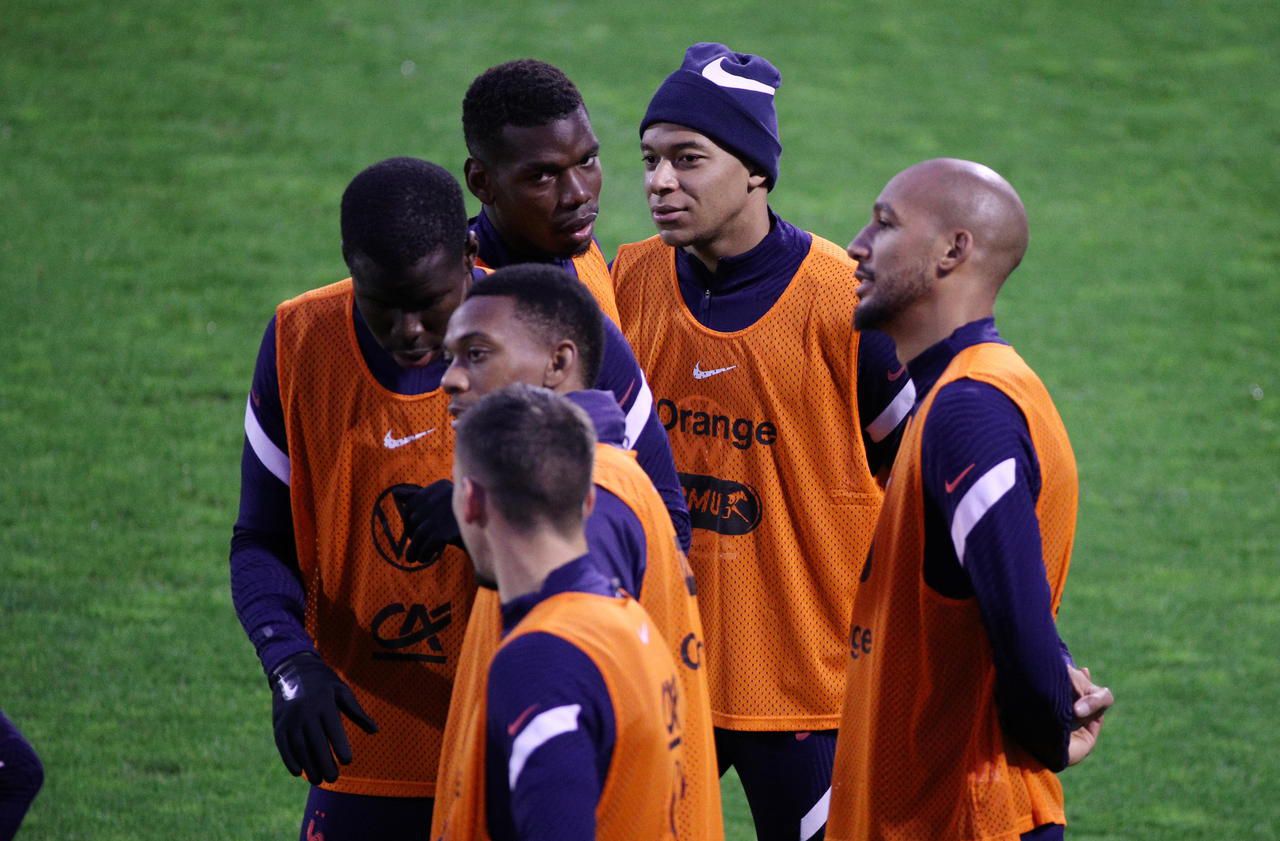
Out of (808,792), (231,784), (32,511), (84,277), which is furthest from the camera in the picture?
(84,277)

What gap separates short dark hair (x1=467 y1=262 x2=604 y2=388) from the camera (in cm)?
313

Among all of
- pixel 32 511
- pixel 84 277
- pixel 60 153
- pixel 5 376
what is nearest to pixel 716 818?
pixel 32 511

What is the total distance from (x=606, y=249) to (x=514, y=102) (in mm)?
8175

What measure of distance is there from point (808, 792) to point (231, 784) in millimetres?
2932

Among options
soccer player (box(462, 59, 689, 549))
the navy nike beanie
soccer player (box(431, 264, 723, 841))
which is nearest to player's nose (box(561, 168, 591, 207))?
soccer player (box(462, 59, 689, 549))

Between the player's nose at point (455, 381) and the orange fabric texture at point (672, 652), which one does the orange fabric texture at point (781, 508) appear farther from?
the player's nose at point (455, 381)

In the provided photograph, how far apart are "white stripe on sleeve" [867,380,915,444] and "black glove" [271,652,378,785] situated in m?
1.65

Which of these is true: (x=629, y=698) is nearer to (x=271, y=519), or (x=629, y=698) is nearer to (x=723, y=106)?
(x=271, y=519)

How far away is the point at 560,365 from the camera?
10.3 feet

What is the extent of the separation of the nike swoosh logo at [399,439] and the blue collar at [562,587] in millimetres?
890

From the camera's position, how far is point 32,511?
343 inches

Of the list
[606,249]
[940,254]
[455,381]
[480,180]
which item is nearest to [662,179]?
[480,180]

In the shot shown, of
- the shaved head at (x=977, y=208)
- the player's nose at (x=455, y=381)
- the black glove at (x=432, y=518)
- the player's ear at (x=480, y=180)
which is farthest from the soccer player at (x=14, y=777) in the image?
the shaved head at (x=977, y=208)

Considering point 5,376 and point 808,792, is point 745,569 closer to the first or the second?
point 808,792
